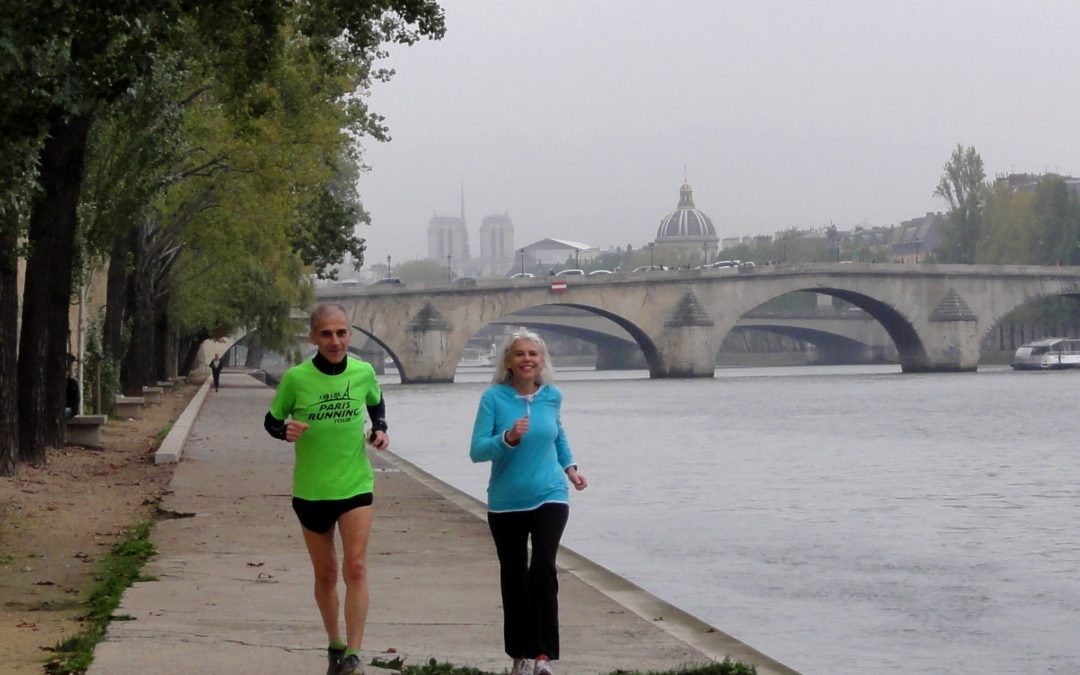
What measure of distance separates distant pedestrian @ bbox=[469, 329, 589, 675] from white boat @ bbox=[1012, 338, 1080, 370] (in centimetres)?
9716

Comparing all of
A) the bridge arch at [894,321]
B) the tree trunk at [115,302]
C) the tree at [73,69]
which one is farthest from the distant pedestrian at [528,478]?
the bridge arch at [894,321]

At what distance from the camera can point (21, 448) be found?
65.1 ft

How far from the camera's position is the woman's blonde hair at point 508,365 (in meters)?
8.05

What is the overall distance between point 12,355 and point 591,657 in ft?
34.8

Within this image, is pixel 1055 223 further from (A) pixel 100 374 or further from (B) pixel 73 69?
(B) pixel 73 69

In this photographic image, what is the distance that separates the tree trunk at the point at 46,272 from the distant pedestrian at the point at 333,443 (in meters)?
11.4

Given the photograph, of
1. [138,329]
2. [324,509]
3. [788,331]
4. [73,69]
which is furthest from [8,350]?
[788,331]

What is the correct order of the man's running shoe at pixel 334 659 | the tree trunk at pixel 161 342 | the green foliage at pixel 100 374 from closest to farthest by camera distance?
the man's running shoe at pixel 334 659
the green foliage at pixel 100 374
the tree trunk at pixel 161 342

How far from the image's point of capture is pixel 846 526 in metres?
19.8

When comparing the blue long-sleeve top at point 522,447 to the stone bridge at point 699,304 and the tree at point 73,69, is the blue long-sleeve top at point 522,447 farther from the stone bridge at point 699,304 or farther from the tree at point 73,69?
the stone bridge at point 699,304

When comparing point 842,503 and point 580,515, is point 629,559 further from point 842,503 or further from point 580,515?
point 842,503

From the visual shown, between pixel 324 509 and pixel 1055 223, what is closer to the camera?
pixel 324 509

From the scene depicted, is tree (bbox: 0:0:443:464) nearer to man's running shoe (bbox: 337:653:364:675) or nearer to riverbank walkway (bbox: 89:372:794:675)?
riverbank walkway (bbox: 89:372:794:675)

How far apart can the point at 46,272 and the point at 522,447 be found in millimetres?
12971
